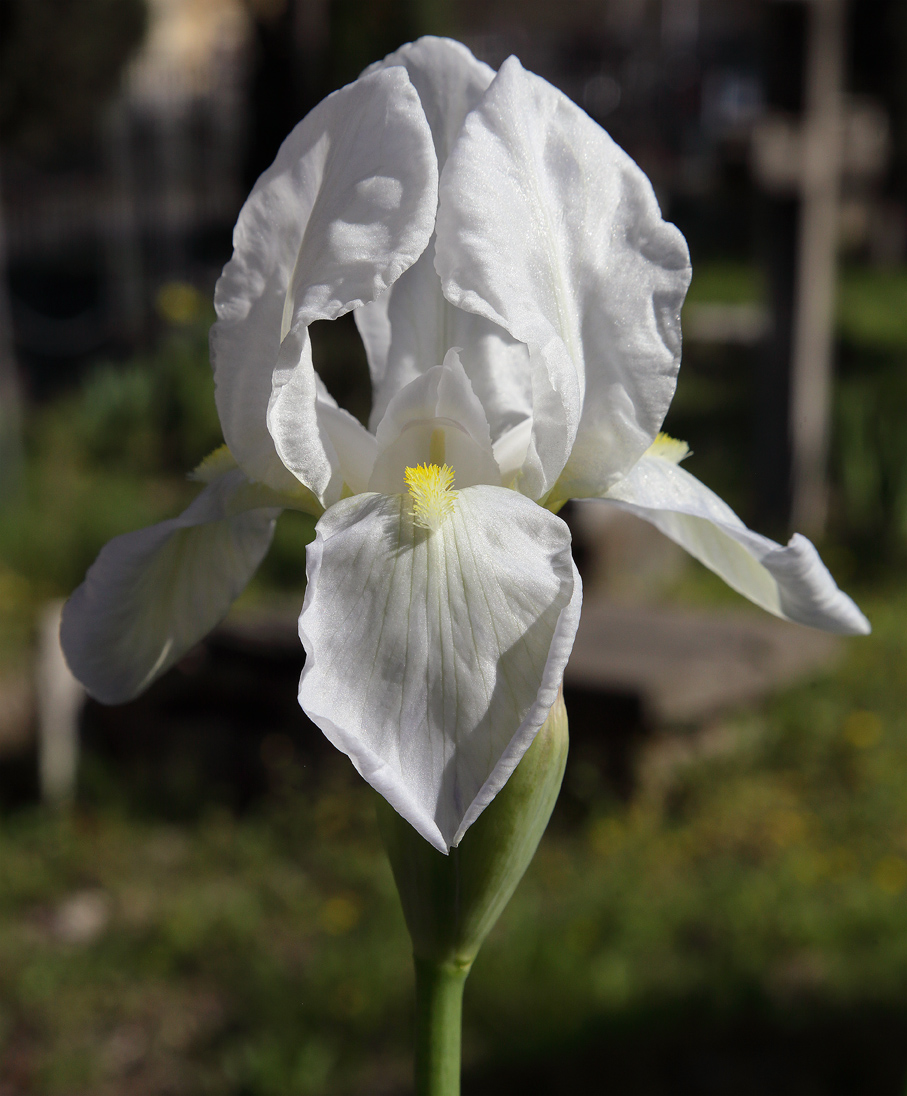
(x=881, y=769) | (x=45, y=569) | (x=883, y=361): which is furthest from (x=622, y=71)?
(x=881, y=769)

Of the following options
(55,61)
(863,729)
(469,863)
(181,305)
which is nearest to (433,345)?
(469,863)

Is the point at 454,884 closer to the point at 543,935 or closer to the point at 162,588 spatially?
the point at 162,588

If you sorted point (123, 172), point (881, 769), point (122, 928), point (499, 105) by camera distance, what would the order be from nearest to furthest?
point (499, 105), point (122, 928), point (881, 769), point (123, 172)

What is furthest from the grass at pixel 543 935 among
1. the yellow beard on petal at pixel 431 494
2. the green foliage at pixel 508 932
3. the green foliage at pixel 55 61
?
the green foliage at pixel 55 61

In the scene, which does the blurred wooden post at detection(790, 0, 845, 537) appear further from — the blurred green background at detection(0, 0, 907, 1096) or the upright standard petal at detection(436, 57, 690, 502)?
the upright standard petal at detection(436, 57, 690, 502)

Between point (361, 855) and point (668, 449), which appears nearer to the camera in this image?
point (668, 449)

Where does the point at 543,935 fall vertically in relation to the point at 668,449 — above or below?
below

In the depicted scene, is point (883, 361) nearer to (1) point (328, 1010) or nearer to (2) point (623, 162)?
(1) point (328, 1010)

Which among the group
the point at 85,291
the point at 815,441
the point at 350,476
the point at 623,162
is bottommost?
the point at 85,291
